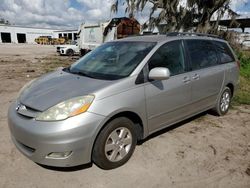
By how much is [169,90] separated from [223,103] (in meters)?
2.14

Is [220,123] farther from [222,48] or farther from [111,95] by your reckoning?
[111,95]

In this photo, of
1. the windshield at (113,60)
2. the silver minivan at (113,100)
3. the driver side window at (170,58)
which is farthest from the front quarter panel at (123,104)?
the driver side window at (170,58)

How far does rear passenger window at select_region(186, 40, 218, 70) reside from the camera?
4.21m

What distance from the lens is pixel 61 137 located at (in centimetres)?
266

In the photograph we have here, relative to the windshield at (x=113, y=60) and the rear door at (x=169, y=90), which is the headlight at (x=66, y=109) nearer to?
the windshield at (x=113, y=60)

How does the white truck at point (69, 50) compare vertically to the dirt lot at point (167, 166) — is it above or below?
below

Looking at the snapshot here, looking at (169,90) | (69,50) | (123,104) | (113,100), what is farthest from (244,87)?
(69,50)

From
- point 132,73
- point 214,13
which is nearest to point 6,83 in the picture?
point 132,73

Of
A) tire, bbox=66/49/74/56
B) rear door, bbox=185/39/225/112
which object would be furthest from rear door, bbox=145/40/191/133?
tire, bbox=66/49/74/56

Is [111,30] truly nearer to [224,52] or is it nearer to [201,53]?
Answer: [224,52]

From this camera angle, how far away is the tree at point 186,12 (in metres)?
10.8

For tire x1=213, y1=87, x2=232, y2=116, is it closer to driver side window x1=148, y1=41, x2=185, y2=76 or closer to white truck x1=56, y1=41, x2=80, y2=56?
driver side window x1=148, y1=41, x2=185, y2=76

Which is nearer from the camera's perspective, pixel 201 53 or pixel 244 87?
pixel 201 53

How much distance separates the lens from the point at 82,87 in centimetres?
307
